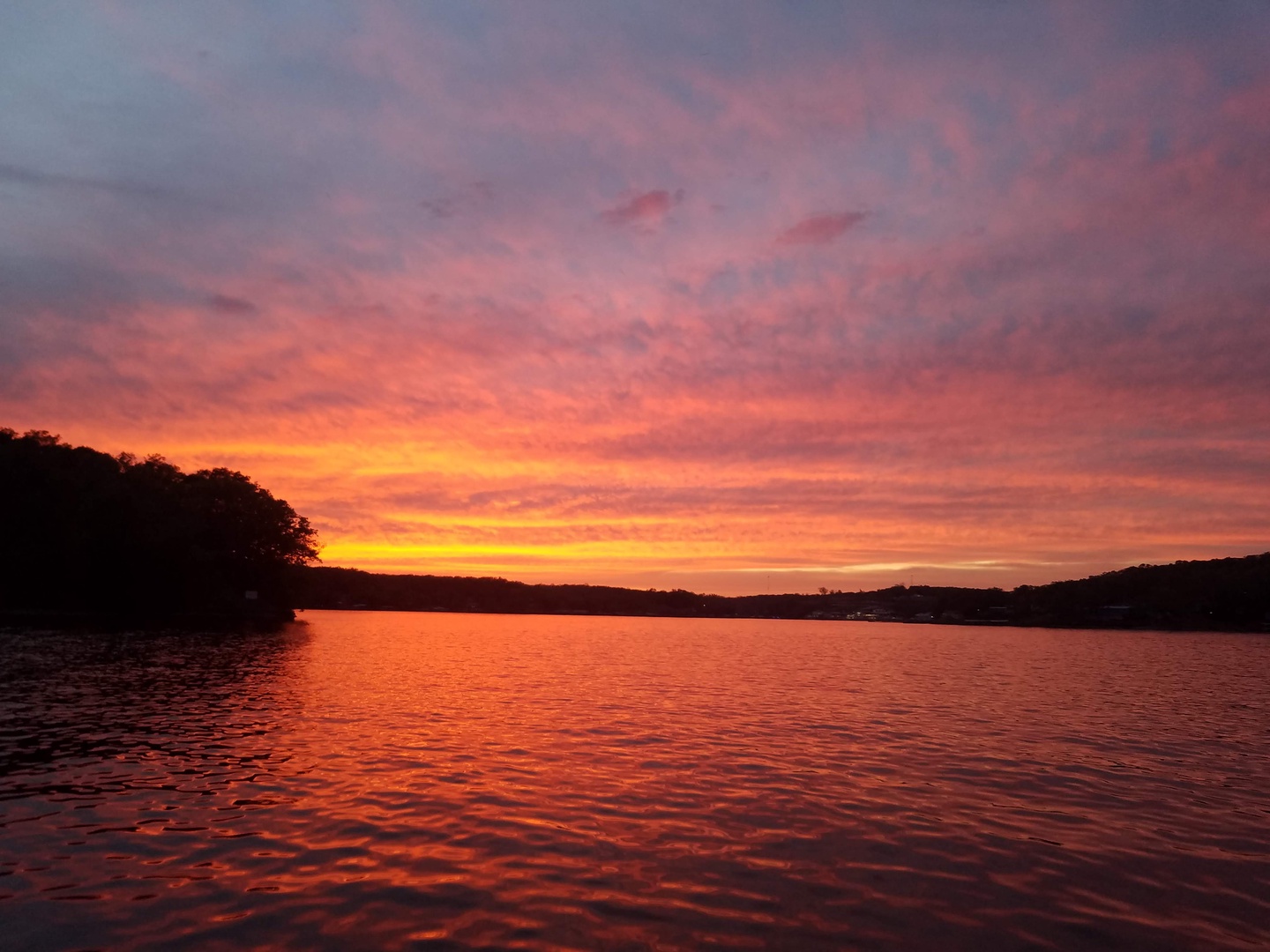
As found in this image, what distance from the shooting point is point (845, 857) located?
17281mm

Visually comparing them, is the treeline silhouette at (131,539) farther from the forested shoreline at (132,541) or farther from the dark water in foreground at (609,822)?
the dark water in foreground at (609,822)

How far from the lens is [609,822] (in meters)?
19.6

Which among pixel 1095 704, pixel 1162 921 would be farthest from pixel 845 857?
pixel 1095 704

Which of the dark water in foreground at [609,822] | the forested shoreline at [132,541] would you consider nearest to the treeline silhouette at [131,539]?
the forested shoreline at [132,541]

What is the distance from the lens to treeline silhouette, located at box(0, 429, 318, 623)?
A: 113 metres

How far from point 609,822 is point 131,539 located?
122 meters

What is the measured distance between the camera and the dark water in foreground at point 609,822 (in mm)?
13375

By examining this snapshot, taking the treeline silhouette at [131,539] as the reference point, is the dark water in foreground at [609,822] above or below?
below

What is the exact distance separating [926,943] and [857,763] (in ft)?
50.7

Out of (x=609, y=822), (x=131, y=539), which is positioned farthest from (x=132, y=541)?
(x=609, y=822)

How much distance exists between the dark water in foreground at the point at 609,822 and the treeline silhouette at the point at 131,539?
271 ft

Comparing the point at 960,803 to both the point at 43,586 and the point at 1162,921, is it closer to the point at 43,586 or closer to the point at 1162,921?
the point at 1162,921

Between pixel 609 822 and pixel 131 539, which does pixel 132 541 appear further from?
pixel 609 822

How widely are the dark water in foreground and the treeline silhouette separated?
8261 centimetres
